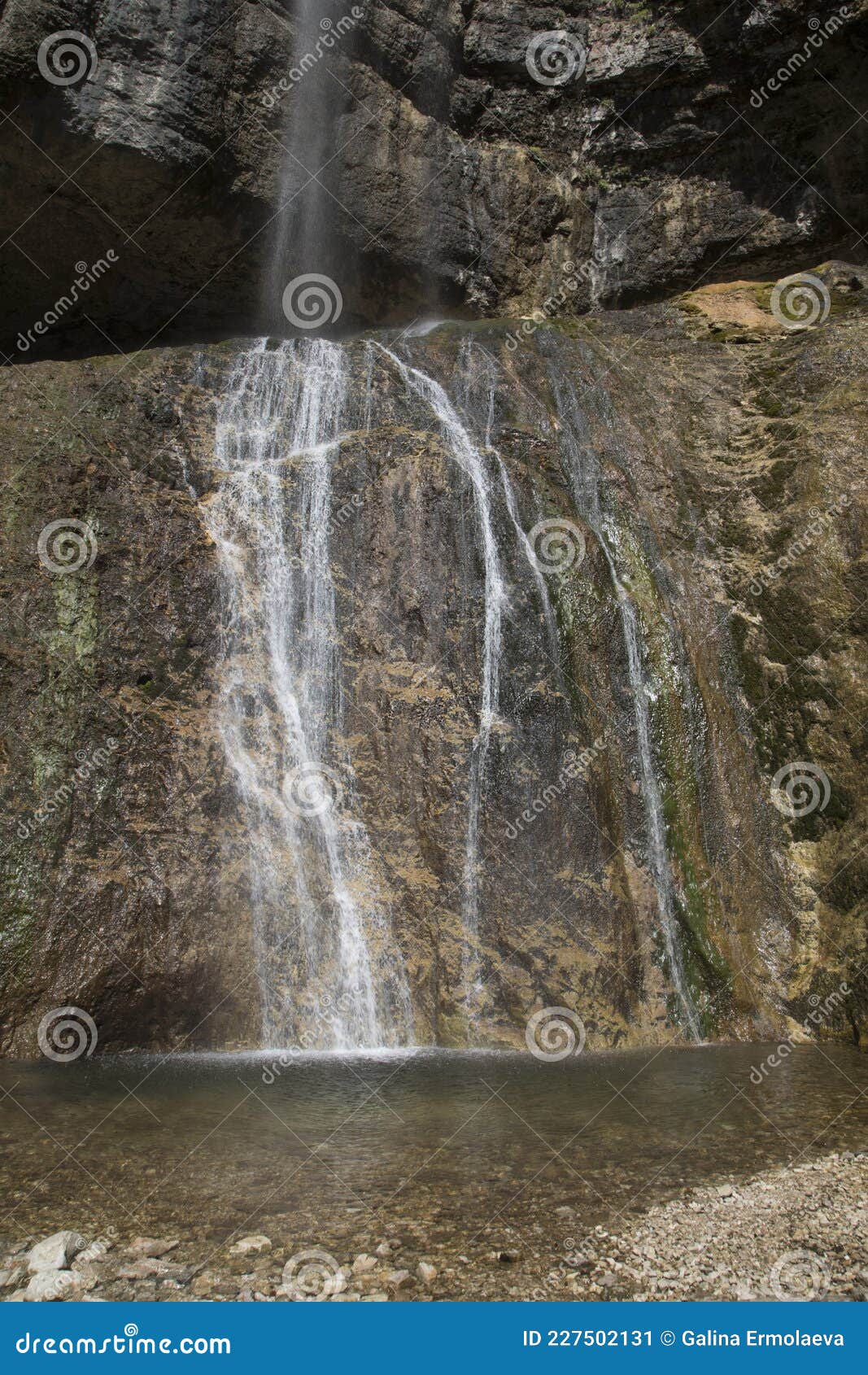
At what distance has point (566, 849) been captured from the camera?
33.2ft

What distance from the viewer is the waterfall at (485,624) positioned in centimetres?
975

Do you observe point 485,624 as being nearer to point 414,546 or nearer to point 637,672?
point 414,546

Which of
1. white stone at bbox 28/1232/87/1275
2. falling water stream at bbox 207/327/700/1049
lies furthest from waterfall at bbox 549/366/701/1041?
white stone at bbox 28/1232/87/1275

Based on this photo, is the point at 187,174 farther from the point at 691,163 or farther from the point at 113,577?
the point at 691,163

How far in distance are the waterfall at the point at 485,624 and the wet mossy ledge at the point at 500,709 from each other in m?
0.11

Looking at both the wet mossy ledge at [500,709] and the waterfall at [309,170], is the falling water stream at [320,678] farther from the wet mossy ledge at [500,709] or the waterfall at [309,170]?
the waterfall at [309,170]

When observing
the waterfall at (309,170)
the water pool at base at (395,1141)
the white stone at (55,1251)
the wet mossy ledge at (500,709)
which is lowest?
the water pool at base at (395,1141)

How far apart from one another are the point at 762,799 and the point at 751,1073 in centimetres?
360

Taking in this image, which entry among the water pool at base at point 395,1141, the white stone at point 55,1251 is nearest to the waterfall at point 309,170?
the water pool at base at point 395,1141

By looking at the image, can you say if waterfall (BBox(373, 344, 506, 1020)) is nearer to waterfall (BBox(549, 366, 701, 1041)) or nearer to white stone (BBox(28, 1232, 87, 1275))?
waterfall (BBox(549, 366, 701, 1041))

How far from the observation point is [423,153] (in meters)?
17.5

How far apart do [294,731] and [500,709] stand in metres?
2.35

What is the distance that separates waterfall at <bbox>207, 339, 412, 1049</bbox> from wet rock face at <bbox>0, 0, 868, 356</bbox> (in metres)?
3.76

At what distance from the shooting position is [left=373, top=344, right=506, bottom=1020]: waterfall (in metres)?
9.75
